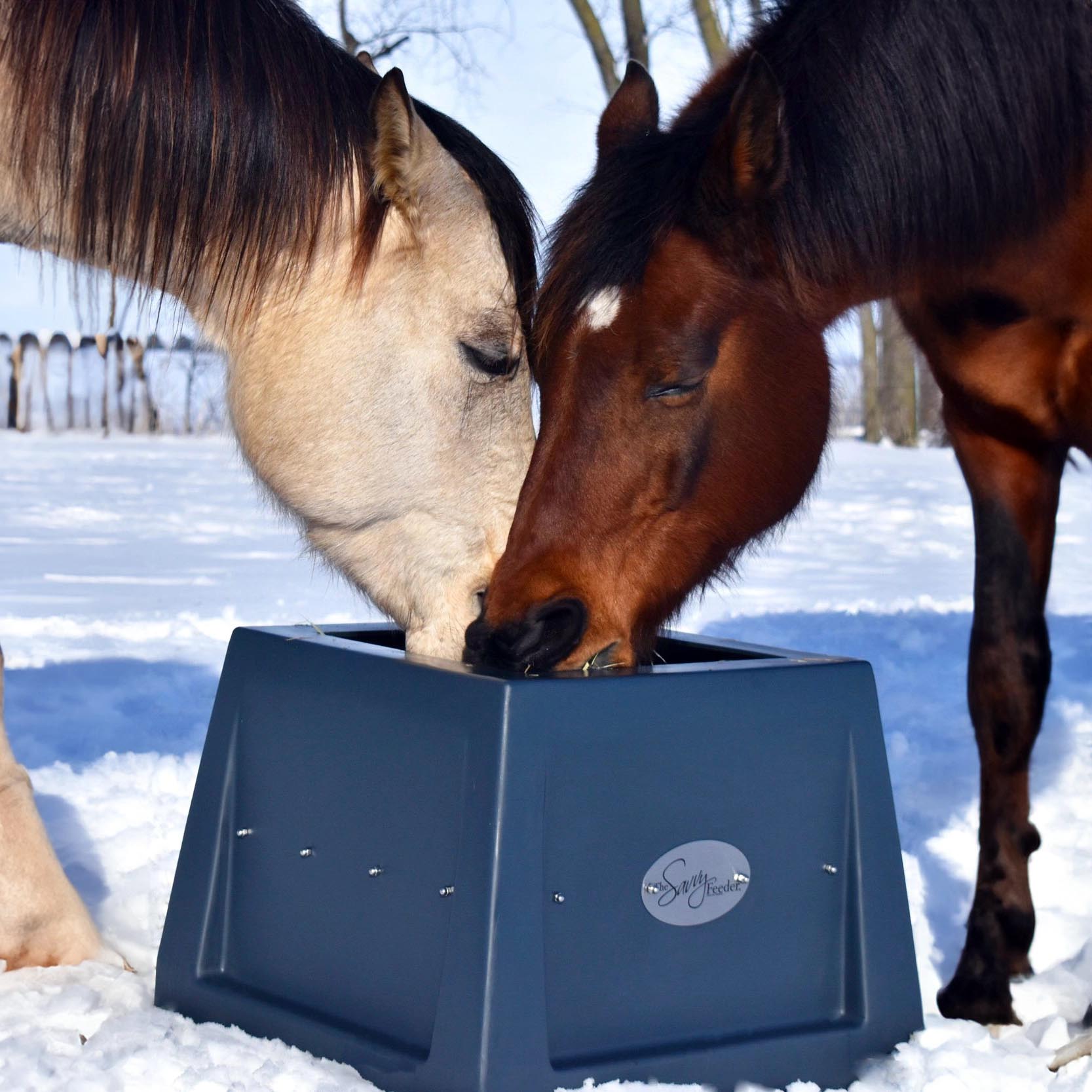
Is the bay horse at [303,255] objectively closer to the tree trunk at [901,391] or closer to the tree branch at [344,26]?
the tree branch at [344,26]

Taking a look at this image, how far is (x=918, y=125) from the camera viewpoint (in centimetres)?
202

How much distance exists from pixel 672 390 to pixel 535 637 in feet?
1.48

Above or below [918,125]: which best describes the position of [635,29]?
above

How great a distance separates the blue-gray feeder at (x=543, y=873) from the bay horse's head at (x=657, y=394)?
7.6 inches

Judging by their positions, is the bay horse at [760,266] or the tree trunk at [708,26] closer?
the bay horse at [760,266]

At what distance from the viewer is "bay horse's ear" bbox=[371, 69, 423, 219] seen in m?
2.14

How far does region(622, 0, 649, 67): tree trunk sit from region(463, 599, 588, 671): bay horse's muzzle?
8875 millimetres

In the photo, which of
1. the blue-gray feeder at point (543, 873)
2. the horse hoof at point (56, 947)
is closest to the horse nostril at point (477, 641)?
the blue-gray feeder at point (543, 873)

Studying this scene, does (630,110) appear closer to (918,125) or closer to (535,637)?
(918,125)

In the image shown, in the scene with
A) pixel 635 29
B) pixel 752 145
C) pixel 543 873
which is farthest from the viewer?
pixel 635 29

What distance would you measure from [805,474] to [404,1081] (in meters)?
1.16

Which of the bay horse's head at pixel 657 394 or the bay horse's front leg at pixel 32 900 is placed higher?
the bay horse's head at pixel 657 394

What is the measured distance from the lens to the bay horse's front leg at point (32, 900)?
→ 214 cm

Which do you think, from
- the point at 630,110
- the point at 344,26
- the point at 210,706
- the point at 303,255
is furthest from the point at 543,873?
the point at 344,26
